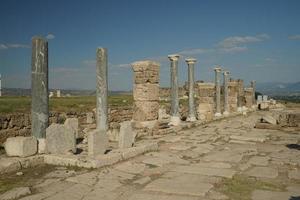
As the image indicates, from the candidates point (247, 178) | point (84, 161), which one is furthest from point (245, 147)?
point (84, 161)

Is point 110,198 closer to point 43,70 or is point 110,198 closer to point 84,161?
point 84,161

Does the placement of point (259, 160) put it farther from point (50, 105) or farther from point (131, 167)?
point (50, 105)

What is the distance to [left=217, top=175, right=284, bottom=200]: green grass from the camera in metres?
5.42

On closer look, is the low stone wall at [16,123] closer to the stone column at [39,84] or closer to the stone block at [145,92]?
the stone block at [145,92]

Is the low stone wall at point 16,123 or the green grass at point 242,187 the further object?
the low stone wall at point 16,123

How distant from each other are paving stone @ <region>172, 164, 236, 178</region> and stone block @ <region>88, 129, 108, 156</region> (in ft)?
6.34

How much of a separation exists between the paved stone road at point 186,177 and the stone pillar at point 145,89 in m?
4.10

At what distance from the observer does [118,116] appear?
18078 millimetres

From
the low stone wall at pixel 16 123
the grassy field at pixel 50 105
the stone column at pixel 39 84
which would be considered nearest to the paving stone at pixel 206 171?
the stone column at pixel 39 84

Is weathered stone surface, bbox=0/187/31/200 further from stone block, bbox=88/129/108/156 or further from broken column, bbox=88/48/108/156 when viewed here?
broken column, bbox=88/48/108/156

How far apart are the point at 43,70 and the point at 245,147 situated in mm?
6394

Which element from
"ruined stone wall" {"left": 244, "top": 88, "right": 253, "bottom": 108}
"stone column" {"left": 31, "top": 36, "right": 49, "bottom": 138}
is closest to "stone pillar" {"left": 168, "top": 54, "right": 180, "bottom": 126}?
"stone column" {"left": 31, "top": 36, "right": 49, "bottom": 138}

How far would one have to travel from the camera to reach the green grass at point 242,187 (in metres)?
5.42

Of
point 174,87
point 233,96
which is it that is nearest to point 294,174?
point 174,87
